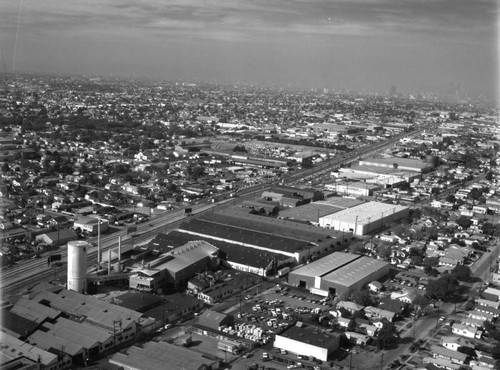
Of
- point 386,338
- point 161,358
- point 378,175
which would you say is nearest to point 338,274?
point 386,338

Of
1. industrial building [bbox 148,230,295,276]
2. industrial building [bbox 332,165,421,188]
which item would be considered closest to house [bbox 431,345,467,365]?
industrial building [bbox 148,230,295,276]

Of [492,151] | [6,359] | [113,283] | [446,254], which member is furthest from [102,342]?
[492,151]

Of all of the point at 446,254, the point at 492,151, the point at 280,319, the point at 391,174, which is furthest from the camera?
the point at 492,151

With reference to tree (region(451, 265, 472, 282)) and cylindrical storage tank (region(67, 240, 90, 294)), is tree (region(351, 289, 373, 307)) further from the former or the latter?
cylindrical storage tank (region(67, 240, 90, 294))

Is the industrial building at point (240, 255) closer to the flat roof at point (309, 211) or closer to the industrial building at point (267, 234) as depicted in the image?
the industrial building at point (267, 234)

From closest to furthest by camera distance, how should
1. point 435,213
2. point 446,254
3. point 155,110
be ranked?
1. point 446,254
2. point 435,213
3. point 155,110

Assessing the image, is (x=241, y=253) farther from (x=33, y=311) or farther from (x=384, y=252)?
(x=33, y=311)

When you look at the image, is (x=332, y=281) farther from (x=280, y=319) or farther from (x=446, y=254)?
(x=446, y=254)
